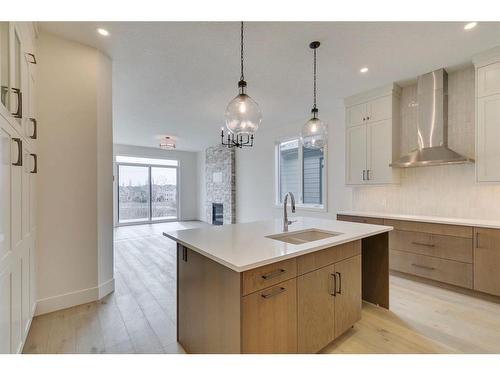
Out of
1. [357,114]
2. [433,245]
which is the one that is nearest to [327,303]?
[433,245]

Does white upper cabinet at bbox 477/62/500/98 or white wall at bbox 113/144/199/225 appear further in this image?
white wall at bbox 113/144/199/225

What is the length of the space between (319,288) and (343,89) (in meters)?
3.17

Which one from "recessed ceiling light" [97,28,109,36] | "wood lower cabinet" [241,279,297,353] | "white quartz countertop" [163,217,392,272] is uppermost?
"recessed ceiling light" [97,28,109,36]

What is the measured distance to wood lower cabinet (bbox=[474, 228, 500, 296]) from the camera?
98.8 inches

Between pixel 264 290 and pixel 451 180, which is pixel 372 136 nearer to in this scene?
pixel 451 180

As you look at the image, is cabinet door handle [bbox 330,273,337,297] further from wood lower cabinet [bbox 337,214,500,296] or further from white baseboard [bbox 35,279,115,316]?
white baseboard [bbox 35,279,115,316]

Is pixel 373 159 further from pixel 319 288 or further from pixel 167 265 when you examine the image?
pixel 167 265

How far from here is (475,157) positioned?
280cm

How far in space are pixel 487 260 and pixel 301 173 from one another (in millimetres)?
3291

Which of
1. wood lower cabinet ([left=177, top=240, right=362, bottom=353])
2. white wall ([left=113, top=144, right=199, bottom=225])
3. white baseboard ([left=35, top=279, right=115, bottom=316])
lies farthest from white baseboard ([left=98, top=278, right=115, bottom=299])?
white wall ([left=113, top=144, right=199, bottom=225])

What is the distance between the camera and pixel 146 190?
8.43m

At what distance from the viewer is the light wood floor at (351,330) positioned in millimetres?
1849

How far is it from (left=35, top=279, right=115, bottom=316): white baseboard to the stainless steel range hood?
412 centimetres
